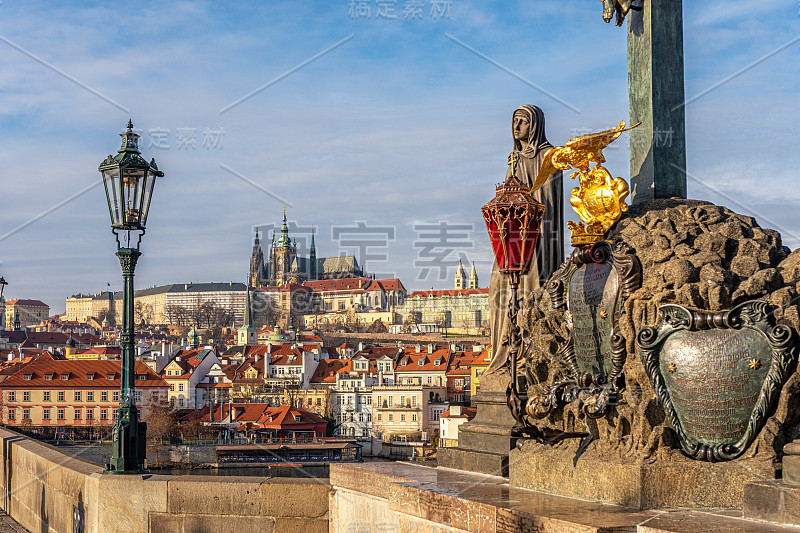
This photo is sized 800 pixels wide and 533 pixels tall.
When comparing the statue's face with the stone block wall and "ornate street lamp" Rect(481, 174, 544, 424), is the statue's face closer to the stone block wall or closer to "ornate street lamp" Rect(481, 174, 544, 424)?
"ornate street lamp" Rect(481, 174, 544, 424)

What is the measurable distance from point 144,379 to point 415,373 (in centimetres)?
2266

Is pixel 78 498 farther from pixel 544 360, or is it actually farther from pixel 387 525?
pixel 544 360

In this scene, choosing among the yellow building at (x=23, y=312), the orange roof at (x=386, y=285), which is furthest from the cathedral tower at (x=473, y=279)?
the yellow building at (x=23, y=312)

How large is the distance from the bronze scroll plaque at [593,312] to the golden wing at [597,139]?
0.63m

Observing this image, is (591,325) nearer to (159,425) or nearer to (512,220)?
(512,220)

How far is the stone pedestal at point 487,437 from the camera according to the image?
241 inches

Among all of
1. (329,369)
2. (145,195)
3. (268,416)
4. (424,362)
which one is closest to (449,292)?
(329,369)

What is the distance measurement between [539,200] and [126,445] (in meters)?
3.64

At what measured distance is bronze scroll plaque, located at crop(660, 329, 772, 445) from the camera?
4148 millimetres

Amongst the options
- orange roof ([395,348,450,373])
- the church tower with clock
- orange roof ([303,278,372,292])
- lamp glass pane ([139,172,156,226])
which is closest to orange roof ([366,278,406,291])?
orange roof ([303,278,372,292])

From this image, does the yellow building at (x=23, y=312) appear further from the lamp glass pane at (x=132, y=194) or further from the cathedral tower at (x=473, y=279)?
the lamp glass pane at (x=132, y=194)

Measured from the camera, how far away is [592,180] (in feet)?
17.1

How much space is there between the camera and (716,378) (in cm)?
423

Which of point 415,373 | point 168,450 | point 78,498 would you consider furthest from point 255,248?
point 78,498
